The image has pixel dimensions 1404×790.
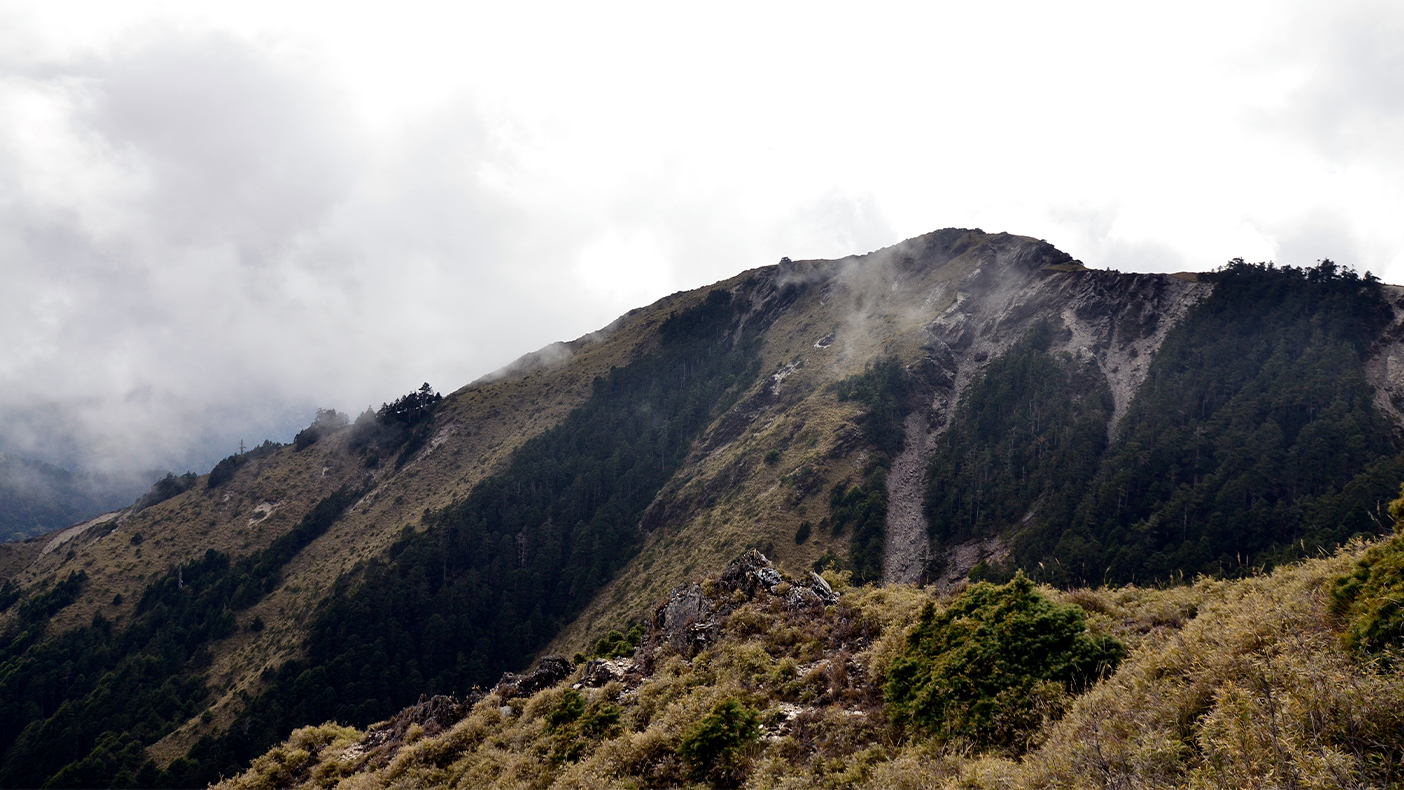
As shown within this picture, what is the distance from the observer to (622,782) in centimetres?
1305

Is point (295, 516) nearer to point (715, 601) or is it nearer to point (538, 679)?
point (538, 679)

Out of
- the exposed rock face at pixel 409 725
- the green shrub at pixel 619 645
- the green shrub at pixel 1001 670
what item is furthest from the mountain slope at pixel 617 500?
the green shrub at pixel 1001 670

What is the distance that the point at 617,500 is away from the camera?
12031 centimetres

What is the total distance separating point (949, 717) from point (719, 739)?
4.80m

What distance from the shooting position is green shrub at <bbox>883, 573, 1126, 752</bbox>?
10.4m

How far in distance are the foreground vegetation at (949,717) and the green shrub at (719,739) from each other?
0.03 m

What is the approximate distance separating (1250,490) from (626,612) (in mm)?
78181

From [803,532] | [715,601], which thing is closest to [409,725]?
[715,601]

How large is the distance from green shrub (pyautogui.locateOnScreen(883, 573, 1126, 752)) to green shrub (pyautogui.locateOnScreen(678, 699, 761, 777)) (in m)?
3.15

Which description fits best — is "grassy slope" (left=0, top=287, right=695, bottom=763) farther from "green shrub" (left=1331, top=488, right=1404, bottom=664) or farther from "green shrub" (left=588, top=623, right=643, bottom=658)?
"green shrub" (left=1331, top=488, right=1404, bottom=664)

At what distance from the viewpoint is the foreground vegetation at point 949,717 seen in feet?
21.6

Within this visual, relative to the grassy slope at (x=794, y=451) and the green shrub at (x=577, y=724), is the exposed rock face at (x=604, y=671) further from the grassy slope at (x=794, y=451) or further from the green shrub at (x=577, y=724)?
the grassy slope at (x=794, y=451)

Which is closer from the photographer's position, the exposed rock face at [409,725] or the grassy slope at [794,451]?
the exposed rock face at [409,725]

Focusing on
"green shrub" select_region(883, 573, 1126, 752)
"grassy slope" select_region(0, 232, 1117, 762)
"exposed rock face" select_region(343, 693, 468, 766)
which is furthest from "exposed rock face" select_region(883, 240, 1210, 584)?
"green shrub" select_region(883, 573, 1126, 752)
